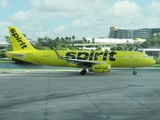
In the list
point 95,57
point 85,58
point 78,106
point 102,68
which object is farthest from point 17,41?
point 78,106

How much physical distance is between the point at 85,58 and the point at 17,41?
878 centimetres

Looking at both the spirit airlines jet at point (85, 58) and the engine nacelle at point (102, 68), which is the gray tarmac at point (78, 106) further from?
the spirit airlines jet at point (85, 58)

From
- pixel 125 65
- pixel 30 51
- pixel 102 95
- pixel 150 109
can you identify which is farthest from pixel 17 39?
pixel 150 109

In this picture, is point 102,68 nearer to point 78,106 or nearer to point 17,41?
point 17,41

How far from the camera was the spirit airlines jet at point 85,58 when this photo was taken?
3688 cm

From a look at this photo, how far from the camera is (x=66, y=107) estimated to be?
15.6 m

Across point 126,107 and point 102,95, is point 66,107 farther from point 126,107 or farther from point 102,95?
point 102,95

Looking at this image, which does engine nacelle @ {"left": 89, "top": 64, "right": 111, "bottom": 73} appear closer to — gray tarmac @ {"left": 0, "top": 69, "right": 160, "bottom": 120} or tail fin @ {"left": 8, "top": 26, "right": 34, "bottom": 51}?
tail fin @ {"left": 8, "top": 26, "right": 34, "bottom": 51}

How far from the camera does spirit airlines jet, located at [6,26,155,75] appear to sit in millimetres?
36875

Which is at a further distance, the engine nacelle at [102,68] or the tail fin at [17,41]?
the tail fin at [17,41]

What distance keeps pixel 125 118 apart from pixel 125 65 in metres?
25.6

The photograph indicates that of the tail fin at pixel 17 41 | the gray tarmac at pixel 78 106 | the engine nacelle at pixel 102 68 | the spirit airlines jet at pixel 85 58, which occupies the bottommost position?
the gray tarmac at pixel 78 106

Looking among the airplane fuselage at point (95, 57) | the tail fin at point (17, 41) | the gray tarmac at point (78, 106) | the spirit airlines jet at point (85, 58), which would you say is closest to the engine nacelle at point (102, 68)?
the spirit airlines jet at point (85, 58)

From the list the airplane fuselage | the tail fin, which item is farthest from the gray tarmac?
the tail fin
